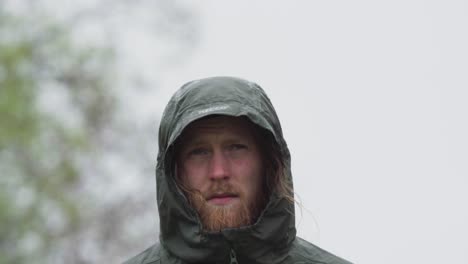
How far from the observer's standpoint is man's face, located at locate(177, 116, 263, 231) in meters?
6.43

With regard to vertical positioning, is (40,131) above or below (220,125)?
below

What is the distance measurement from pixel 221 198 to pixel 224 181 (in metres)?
0.08

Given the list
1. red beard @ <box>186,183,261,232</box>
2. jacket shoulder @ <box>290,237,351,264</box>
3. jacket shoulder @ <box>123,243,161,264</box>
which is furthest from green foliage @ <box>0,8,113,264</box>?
red beard @ <box>186,183,261,232</box>

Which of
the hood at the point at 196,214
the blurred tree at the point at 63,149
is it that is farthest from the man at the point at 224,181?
the blurred tree at the point at 63,149

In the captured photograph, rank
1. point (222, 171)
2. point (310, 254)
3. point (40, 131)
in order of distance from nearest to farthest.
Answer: point (222, 171)
point (310, 254)
point (40, 131)

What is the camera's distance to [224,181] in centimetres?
644

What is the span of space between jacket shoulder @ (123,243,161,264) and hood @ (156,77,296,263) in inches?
3.0

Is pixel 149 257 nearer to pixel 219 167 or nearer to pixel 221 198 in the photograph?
pixel 221 198

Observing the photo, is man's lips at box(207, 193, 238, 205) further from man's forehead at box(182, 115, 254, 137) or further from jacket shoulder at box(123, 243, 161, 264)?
jacket shoulder at box(123, 243, 161, 264)

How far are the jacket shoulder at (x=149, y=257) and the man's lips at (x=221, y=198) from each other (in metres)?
0.42

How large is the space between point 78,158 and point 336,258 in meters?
19.2

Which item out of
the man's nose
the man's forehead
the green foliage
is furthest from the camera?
the green foliage

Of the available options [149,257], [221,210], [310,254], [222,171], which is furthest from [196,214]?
[310,254]

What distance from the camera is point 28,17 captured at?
84.5 ft
